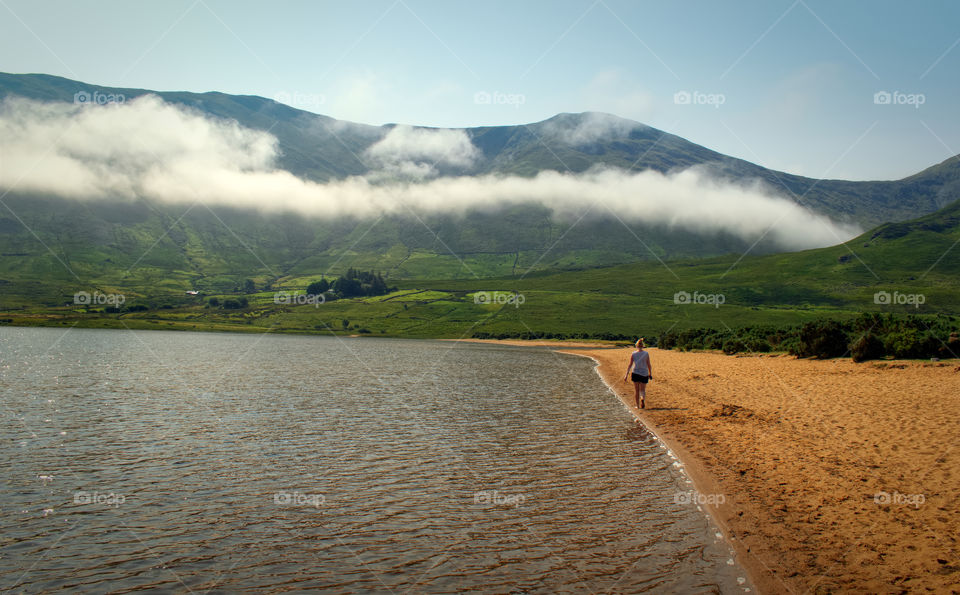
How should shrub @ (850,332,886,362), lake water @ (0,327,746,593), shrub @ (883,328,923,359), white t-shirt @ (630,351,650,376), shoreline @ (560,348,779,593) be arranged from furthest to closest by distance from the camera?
shrub @ (850,332,886,362) < shrub @ (883,328,923,359) < white t-shirt @ (630,351,650,376) < lake water @ (0,327,746,593) < shoreline @ (560,348,779,593)

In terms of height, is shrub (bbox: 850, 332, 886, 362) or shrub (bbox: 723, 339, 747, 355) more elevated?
shrub (bbox: 850, 332, 886, 362)

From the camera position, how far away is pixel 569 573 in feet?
40.5

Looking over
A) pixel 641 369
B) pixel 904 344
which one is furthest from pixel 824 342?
pixel 641 369

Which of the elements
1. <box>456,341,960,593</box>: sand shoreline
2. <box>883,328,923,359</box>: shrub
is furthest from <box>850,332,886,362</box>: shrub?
<box>456,341,960,593</box>: sand shoreline

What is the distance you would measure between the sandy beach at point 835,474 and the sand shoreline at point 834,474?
1.5 inches

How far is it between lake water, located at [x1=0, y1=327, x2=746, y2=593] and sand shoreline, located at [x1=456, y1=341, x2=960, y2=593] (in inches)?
51.1

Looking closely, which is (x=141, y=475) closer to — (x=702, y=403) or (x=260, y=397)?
(x=260, y=397)

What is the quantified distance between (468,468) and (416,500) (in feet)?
14.0

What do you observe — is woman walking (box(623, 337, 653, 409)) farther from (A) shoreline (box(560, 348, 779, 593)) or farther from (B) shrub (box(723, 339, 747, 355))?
(B) shrub (box(723, 339, 747, 355))

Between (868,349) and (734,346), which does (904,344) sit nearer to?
(868,349)

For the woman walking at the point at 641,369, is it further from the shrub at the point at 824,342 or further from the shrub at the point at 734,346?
the shrub at the point at 734,346

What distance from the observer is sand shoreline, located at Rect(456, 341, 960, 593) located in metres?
12.2

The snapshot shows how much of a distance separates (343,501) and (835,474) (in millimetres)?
15563

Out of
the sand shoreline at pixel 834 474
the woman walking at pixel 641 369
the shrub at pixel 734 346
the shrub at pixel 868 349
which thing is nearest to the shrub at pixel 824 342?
the shrub at pixel 868 349
